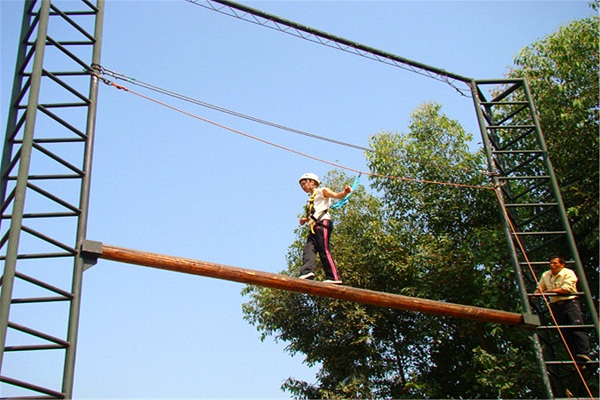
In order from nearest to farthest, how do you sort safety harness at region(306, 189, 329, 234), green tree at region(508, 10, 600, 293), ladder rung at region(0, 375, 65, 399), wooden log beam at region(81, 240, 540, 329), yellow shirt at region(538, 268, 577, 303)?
ladder rung at region(0, 375, 65, 399) → wooden log beam at region(81, 240, 540, 329) → safety harness at region(306, 189, 329, 234) → yellow shirt at region(538, 268, 577, 303) → green tree at region(508, 10, 600, 293)

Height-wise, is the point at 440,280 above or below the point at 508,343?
above

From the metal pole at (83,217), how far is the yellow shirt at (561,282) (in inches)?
210

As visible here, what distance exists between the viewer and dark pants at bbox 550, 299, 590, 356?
783 cm

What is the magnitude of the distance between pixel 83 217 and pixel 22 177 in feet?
2.10

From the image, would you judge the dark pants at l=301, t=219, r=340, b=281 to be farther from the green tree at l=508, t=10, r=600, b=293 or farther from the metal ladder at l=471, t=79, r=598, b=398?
the green tree at l=508, t=10, r=600, b=293

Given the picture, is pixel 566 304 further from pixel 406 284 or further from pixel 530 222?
pixel 406 284

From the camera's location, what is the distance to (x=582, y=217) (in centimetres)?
1216

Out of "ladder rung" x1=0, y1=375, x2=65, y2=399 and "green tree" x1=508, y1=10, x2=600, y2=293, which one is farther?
"green tree" x1=508, y1=10, x2=600, y2=293

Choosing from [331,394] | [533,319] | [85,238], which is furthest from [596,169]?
[85,238]

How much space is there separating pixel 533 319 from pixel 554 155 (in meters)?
6.31

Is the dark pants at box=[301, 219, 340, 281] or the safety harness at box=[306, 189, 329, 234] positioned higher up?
the safety harness at box=[306, 189, 329, 234]

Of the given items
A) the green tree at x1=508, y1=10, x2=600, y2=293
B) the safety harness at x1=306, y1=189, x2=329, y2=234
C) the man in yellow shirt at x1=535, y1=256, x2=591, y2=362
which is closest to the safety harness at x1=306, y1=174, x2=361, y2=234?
the safety harness at x1=306, y1=189, x2=329, y2=234

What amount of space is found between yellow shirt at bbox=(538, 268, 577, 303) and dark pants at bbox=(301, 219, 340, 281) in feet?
8.66

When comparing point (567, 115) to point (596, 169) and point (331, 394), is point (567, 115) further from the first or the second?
point (331, 394)
